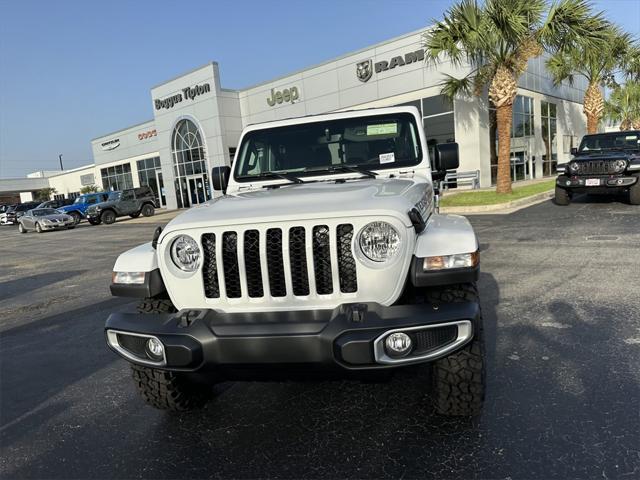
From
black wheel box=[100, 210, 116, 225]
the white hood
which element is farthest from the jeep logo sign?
the white hood

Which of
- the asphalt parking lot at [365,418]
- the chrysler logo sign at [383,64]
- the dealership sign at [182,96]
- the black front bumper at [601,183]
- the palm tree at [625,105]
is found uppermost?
the dealership sign at [182,96]

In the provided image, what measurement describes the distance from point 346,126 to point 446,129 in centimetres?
1858

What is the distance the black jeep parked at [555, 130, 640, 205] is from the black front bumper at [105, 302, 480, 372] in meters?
10.8

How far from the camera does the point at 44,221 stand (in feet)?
77.6

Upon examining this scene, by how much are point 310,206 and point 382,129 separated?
1787mm

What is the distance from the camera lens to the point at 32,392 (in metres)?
3.58

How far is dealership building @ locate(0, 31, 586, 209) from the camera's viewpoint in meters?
20.9

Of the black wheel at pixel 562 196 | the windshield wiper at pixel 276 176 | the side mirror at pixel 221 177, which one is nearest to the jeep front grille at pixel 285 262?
the windshield wiper at pixel 276 176

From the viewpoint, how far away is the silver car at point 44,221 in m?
23.7

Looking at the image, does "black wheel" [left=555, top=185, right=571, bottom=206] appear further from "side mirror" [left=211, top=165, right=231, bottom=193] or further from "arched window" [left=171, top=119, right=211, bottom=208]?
"arched window" [left=171, top=119, right=211, bottom=208]

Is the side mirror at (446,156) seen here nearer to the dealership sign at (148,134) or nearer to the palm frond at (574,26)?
the palm frond at (574,26)

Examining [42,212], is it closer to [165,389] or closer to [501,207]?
[501,207]

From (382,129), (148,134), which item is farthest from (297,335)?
(148,134)

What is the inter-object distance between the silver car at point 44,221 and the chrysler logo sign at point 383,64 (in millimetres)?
16662
